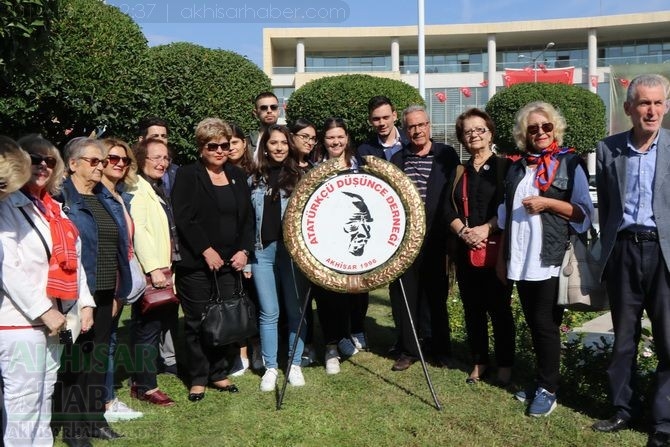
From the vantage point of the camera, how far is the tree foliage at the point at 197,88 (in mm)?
8664

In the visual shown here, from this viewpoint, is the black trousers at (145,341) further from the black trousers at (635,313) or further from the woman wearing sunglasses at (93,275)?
the black trousers at (635,313)

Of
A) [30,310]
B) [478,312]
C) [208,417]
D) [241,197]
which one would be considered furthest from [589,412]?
[30,310]

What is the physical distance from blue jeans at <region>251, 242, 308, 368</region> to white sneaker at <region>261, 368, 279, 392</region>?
0.15ft

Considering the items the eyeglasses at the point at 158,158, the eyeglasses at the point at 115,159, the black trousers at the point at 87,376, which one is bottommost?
the black trousers at the point at 87,376

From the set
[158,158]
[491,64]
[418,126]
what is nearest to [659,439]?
[418,126]

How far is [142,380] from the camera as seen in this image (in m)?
4.82

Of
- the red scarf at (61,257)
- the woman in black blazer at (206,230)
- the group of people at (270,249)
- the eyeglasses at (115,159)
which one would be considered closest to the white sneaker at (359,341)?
the group of people at (270,249)

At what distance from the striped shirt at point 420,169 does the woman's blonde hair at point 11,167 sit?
308cm

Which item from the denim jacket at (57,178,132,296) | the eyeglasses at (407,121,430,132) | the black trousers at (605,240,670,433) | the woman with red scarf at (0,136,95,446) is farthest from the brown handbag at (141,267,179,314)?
the black trousers at (605,240,670,433)

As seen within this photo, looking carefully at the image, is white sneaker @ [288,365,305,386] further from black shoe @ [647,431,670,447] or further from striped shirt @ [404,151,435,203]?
black shoe @ [647,431,670,447]

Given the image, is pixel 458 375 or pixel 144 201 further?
pixel 458 375

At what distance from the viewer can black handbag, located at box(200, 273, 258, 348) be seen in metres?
4.59

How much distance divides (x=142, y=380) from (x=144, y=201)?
142 cm

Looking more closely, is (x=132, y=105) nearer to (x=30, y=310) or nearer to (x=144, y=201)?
(x=144, y=201)
